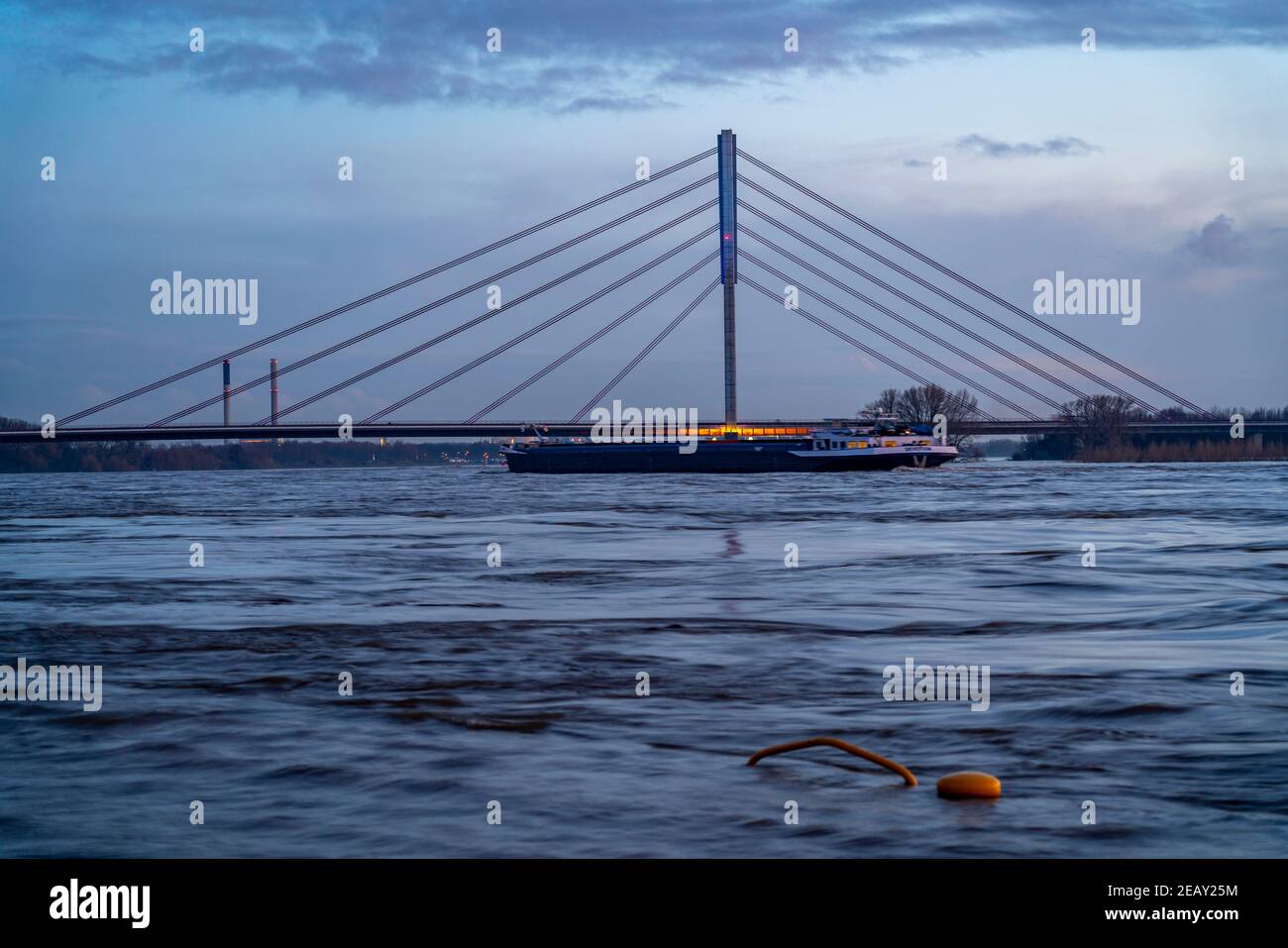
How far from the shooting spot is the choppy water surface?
6305mm

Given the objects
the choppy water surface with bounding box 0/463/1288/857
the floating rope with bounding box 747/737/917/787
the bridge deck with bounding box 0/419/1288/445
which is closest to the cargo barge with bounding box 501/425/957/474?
the bridge deck with bounding box 0/419/1288/445

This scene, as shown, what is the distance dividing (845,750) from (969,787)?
92 centimetres

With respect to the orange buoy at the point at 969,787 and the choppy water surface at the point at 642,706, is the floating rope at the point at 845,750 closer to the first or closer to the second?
the choppy water surface at the point at 642,706

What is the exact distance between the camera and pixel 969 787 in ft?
22.0

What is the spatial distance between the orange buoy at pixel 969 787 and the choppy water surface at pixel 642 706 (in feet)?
0.31

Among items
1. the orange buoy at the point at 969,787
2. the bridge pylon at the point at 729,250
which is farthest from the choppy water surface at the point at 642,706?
the bridge pylon at the point at 729,250

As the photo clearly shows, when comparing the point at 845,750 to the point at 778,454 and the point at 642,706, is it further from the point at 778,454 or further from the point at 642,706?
the point at 778,454

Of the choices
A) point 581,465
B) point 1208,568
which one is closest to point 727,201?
point 581,465

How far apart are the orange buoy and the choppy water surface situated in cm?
9

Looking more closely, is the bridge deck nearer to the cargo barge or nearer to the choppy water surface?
the cargo barge
